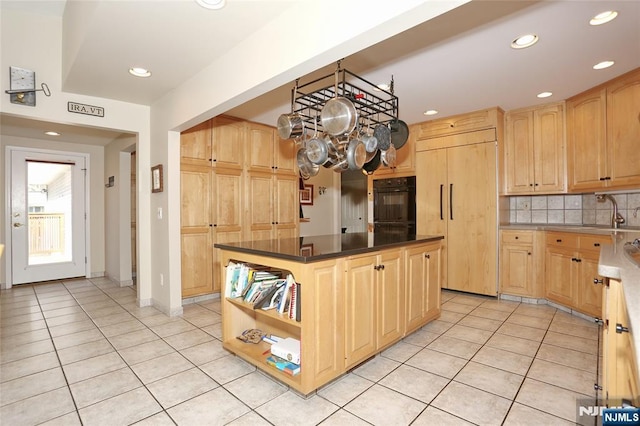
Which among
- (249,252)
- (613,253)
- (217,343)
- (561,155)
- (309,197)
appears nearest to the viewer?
(613,253)

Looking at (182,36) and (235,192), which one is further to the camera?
(235,192)

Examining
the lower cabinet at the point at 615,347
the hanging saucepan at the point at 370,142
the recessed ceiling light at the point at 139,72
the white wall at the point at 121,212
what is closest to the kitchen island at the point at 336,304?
the hanging saucepan at the point at 370,142

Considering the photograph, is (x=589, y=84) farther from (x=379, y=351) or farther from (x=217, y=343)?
(x=217, y=343)

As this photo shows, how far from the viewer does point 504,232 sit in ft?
12.5

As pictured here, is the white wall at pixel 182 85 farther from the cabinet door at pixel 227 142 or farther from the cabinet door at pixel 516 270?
the cabinet door at pixel 516 270

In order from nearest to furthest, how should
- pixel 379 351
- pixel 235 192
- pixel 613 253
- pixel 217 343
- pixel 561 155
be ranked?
pixel 613 253
pixel 379 351
pixel 217 343
pixel 561 155
pixel 235 192

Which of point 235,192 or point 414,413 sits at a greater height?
point 235,192

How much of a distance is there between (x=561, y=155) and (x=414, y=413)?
137 inches

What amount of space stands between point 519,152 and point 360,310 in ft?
10.5

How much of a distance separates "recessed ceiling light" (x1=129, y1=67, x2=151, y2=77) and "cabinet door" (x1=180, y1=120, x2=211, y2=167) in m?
0.89

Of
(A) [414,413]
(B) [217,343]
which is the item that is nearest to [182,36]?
(B) [217,343]

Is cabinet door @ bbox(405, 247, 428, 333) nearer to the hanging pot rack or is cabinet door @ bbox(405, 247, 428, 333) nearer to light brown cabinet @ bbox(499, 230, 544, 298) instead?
the hanging pot rack

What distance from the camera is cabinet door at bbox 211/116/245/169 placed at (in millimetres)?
3918

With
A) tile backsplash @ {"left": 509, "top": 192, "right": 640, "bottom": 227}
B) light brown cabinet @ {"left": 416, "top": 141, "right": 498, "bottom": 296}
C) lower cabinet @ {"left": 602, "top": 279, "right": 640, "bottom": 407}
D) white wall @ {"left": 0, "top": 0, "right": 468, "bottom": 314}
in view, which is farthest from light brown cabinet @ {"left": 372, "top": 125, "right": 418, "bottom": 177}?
lower cabinet @ {"left": 602, "top": 279, "right": 640, "bottom": 407}
